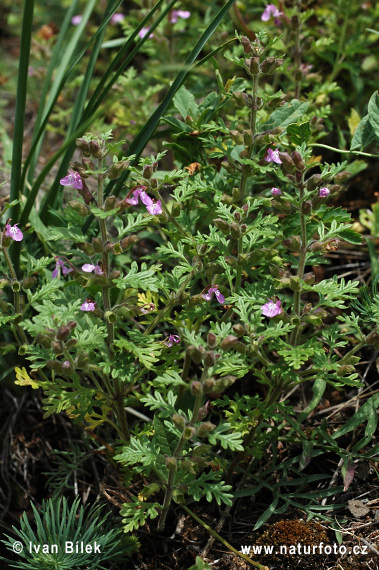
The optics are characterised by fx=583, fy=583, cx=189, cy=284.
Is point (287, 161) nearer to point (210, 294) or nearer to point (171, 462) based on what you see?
point (210, 294)

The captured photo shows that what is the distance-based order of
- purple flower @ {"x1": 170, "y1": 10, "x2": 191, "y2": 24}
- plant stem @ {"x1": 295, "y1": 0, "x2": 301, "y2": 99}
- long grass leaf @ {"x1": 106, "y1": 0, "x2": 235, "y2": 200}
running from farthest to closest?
purple flower @ {"x1": 170, "y1": 10, "x2": 191, "y2": 24}, plant stem @ {"x1": 295, "y1": 0, "x2": 301, "y2": 99}, long grass leaf @ {"x1": 106, "y1": 0, "x2": 235, "y2": 200}

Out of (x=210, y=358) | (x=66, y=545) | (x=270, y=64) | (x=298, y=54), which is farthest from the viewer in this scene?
(x=298, y=54)

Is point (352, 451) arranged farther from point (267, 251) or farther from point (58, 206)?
point (58, 206)

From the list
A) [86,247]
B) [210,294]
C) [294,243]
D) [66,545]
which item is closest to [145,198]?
[86,247]

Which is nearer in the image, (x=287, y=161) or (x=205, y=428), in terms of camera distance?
(x=205, y=428)

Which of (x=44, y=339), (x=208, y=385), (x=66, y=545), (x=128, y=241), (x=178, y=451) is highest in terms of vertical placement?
(x=128, y=241)

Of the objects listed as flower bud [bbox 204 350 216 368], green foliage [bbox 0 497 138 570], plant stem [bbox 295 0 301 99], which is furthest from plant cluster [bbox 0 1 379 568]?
plant stem [bbox 295 0 301 99]

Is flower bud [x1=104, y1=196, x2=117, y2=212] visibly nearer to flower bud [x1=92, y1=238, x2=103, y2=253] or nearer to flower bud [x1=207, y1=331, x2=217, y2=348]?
flower bud [x1=92, y1=238, x2=103, y2=253]

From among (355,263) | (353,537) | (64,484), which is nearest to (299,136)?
(355,263)
